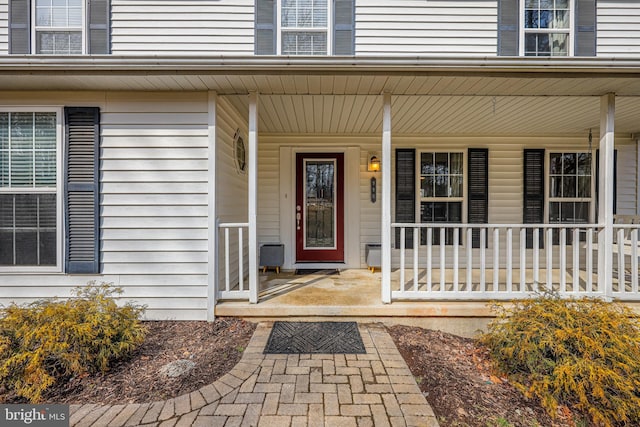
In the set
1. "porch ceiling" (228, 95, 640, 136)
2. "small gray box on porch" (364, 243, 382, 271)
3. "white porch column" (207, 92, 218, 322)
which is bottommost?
"small gray box on porch" (364, 243, 382, 271)

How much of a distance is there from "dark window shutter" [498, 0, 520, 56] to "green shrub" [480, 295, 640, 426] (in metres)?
2.80

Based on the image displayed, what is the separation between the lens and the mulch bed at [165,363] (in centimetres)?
210

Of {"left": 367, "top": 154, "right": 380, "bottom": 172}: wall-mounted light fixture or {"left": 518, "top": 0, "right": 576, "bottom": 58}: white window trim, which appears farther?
{"left": 367, "top": 154, "right": 380, "bottom": 172}: wall-mounted light fixture

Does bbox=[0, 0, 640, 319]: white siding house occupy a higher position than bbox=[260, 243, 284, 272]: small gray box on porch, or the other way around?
bbox=[0, 0, 640, 319]: white siding house

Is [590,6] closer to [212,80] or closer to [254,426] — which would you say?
[212,80]

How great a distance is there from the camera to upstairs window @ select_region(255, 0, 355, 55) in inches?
135

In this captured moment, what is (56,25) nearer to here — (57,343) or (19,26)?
(19,26)

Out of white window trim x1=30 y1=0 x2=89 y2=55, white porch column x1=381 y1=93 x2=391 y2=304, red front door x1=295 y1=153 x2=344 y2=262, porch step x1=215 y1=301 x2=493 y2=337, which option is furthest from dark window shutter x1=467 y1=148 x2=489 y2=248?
white window trim x1=30 y1=0 x2=89 y2=55

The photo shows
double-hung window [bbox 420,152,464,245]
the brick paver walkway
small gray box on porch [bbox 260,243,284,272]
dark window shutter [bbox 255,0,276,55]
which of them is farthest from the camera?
double-hung window [bbox 420,152,464,245]

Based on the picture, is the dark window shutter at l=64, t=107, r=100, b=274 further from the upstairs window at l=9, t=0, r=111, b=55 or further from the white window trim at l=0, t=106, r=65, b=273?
the upstairs window at l=9, t=0, r=111, b=55

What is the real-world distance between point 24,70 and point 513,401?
4907 mm

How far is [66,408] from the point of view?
1955 millimetres

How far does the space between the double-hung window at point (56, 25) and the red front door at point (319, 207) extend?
10.4 ft

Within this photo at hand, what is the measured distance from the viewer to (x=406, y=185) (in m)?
5.14
